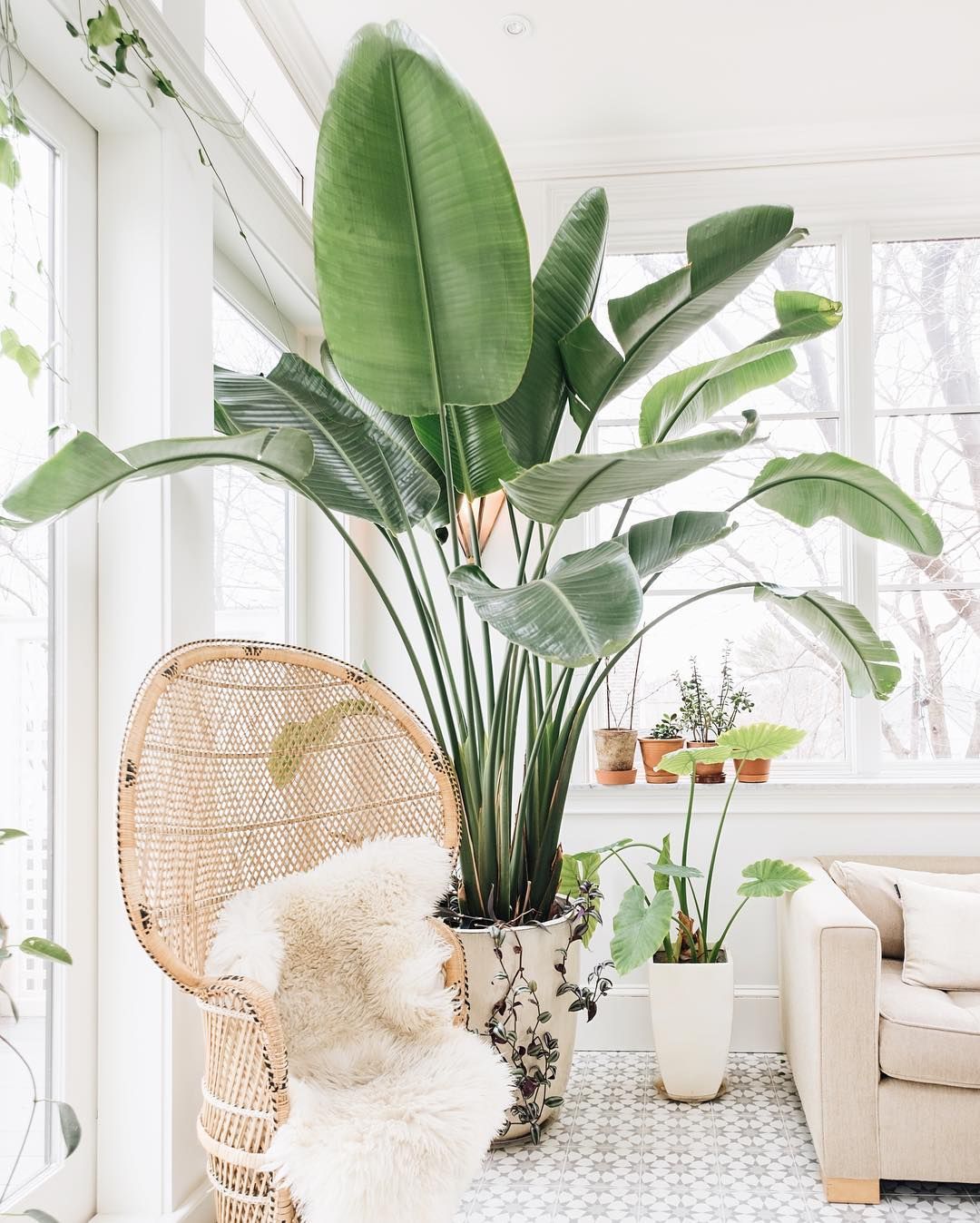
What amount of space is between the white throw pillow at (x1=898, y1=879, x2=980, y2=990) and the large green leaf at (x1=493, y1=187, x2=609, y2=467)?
1.43 metres

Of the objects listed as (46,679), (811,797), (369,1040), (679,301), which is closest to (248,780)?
(46,679)

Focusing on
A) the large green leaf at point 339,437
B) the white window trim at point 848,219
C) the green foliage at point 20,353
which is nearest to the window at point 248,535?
the large green leaf at point 339,437

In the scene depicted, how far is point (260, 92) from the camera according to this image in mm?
2576

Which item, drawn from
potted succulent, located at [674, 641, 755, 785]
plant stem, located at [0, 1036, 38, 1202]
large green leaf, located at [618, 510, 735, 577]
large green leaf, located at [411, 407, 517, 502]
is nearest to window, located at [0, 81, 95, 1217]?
plant stem, located at [0, 1036, 38, 1202]

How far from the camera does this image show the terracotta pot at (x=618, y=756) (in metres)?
3.12

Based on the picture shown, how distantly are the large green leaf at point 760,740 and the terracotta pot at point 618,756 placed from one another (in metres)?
0.52

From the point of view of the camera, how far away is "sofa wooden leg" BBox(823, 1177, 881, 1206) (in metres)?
2.11

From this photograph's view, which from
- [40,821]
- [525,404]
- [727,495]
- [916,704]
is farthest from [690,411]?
[40,821]

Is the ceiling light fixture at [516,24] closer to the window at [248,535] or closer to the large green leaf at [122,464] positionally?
the window at [248,535]

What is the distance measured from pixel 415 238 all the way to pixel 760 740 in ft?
5.09

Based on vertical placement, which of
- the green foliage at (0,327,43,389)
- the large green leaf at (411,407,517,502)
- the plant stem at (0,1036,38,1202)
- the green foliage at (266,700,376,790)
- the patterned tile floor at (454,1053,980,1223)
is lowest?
the patterned tile floor at (454,1053,980,1223)

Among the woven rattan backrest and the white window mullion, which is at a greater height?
the white window mullion

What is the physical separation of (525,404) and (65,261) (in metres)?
0.95

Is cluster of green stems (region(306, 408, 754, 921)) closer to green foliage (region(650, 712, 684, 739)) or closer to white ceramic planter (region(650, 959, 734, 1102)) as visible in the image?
white ceramic planter (region(650, 959, 734, 1102))
